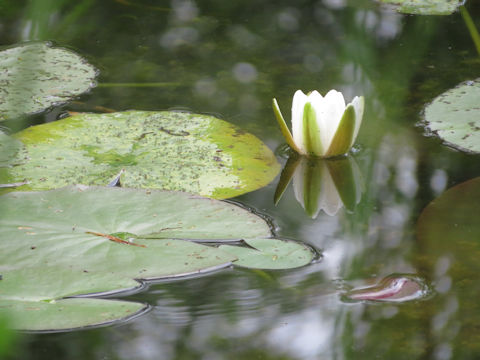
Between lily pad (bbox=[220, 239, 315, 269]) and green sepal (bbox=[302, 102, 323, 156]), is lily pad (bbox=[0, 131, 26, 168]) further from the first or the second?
green sepal (bbox=[302, 102, 323, 156])

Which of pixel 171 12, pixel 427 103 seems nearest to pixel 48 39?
pixel 171 12

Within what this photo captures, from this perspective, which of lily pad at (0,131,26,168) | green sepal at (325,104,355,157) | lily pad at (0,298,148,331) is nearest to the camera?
lily pad at (0,298,148,331)

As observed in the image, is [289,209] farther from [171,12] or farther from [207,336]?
[171,12]

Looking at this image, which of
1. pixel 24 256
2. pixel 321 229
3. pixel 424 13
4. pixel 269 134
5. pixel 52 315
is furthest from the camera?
pixel 424 13

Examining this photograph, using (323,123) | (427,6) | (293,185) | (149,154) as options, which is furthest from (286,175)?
(427,6)

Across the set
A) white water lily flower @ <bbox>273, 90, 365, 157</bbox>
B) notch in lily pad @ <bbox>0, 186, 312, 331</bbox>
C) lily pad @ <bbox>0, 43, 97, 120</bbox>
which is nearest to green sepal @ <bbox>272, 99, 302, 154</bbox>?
white water lily flower @ <bbox>273, 90, 365, 157</bbox>

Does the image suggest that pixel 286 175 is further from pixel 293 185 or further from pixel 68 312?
pixel 68 312
